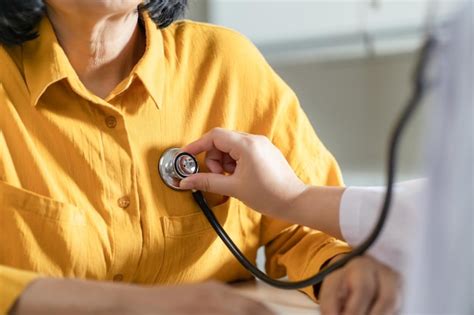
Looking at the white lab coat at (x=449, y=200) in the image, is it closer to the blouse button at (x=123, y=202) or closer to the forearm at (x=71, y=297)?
the forearm at (x=71, y=297)

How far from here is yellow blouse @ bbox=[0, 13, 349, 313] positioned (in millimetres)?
1010

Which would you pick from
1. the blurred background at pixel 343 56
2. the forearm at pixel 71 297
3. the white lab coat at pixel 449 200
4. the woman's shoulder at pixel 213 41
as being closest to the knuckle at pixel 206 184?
the woman's shoulder at pixel 213 41

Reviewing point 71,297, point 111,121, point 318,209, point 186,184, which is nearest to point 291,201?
point 318,209

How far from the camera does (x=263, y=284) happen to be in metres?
1.13

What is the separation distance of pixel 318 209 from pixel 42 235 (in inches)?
13.6

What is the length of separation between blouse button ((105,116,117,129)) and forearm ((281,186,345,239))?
9.6 inches

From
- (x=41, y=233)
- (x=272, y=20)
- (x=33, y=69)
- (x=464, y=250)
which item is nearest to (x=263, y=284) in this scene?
(x=41, y=233)

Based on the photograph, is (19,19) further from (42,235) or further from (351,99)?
(351,99)

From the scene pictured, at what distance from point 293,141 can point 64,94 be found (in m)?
0.33

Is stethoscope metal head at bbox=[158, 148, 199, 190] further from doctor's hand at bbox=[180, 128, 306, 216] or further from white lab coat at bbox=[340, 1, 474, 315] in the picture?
white lab coat at bbox=[340, 1, 474, 315]

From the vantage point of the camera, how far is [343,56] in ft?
6.06

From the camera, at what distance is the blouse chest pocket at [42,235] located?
1001mm

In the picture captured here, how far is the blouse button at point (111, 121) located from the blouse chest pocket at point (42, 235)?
0.38ft

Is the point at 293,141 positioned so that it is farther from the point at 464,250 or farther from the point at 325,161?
the point at 464,250
